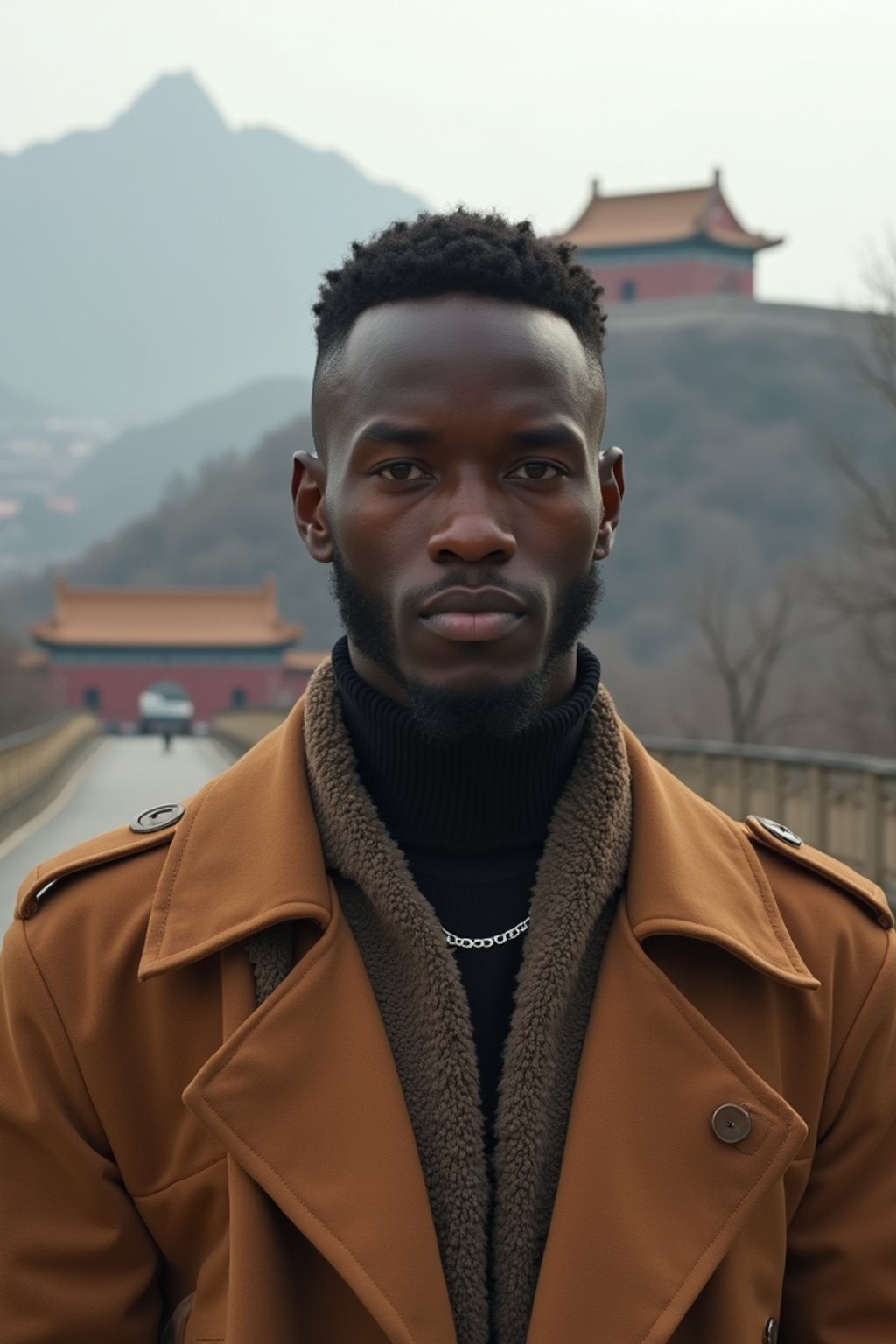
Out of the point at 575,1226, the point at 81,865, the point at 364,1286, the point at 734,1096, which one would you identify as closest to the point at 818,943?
the point at 734,1096

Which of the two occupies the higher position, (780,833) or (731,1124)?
(780,833)

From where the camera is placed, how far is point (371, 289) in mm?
2188

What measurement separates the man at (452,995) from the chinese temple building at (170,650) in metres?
66.6

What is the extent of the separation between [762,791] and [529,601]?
13993 millimetres

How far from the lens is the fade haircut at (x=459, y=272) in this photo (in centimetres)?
214

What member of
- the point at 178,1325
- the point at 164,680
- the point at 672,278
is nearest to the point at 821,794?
the point at 178,1325

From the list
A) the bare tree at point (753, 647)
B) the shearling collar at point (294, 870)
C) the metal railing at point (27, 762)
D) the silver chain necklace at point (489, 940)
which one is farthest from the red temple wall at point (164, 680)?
the silver chain necklace at point (489, 940)

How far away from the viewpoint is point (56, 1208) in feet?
6.59

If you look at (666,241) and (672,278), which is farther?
(672,278)

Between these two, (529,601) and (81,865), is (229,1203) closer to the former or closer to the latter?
(81,865)

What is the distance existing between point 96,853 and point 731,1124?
2.61ft

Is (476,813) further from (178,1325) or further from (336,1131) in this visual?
(178,1325)

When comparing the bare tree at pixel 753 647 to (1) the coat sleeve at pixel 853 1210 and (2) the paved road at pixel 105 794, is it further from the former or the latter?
(1) the coat sleeve at pixel 853 1210

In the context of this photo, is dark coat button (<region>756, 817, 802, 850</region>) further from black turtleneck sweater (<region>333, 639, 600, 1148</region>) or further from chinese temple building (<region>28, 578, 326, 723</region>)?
chinese temple building (<region>28, 578, 326, 723</region>)
